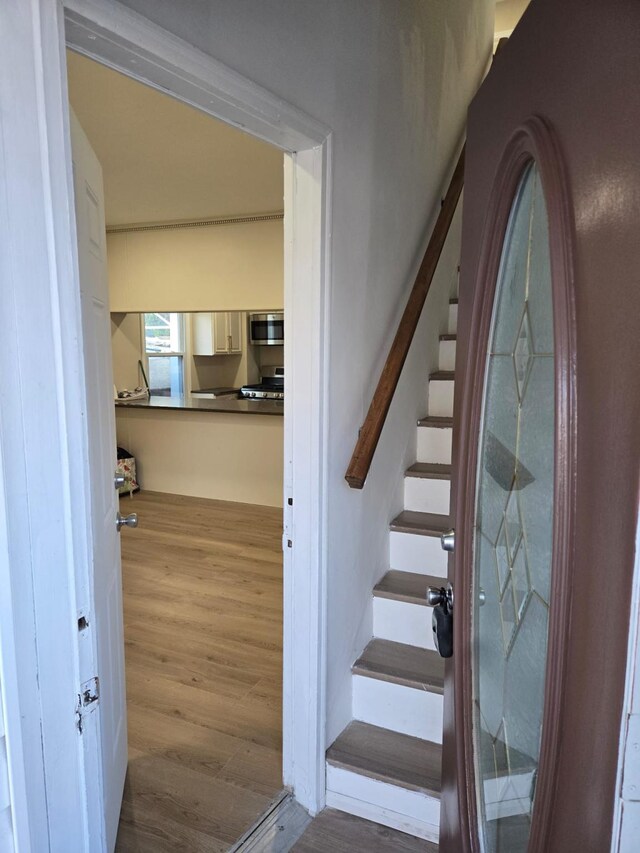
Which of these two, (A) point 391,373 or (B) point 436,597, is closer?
(B) point 436,597

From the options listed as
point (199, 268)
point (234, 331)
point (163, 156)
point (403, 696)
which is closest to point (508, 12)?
point (163, 156)

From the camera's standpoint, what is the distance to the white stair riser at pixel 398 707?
79.0 inches

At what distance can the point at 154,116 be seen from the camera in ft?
9.36

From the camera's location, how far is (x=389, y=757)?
1966 mm

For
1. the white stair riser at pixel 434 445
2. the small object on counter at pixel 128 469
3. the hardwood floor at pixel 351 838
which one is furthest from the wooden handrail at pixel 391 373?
the small object on counter at pixel 128 469

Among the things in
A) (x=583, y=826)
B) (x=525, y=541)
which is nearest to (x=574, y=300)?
(x=525, y=541)

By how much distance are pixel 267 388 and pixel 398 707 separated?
19.7 ft

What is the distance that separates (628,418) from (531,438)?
1.12 ft

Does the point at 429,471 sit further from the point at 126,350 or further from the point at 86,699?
the point at 126,350

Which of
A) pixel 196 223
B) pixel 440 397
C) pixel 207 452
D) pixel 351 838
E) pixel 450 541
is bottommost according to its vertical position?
pixel 351 838

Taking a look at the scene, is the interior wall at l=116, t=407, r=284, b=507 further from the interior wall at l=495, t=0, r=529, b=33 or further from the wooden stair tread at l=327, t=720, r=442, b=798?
the interior wall at l=495, t=0, r=529, b=33

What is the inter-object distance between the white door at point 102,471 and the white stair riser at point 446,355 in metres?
1.73

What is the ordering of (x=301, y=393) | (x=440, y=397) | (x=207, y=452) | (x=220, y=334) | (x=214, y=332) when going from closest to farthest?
(x=301, y=393), (x=440, y=397), (x=207, y=452), (x=214, y=332), (x=220, y=334)

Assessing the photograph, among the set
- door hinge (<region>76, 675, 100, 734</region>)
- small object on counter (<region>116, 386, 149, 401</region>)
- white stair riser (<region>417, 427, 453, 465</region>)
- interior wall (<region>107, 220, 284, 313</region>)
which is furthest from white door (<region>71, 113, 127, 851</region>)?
small object on counter (<region>116, 386, 149, 401</region>)
